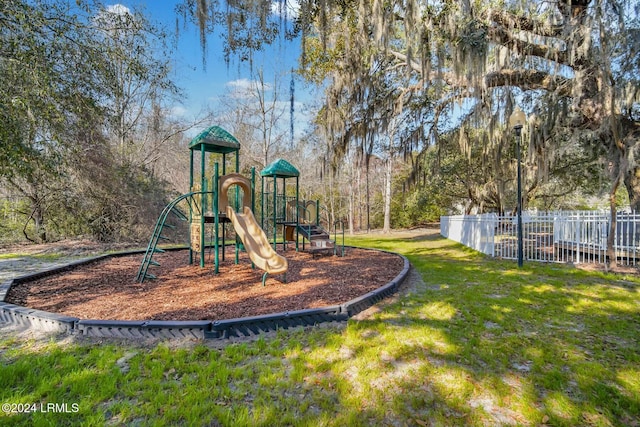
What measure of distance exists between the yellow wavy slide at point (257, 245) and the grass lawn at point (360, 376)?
2.00 meters

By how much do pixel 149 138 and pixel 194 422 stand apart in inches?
614

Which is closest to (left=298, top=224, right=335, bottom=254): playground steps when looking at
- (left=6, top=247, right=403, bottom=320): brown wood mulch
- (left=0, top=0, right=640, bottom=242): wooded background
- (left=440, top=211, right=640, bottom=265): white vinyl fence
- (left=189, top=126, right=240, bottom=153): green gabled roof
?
(left=6, top=247, right=403, bottom=320): brown wood mulch

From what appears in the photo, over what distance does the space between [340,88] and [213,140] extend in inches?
160

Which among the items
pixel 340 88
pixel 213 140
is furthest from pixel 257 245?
pixel 340 88

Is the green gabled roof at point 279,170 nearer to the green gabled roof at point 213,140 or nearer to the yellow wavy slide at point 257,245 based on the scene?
the green gabled roof at point 213,140

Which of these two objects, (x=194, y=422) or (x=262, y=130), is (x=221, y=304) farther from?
(x=262, y=130)

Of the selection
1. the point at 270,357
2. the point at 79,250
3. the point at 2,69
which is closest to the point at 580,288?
the point at 270,357

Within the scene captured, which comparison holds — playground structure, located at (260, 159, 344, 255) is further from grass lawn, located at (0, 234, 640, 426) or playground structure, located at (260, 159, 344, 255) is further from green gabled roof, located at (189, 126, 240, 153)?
grass lawn, located at (0, 234, 640, 426)

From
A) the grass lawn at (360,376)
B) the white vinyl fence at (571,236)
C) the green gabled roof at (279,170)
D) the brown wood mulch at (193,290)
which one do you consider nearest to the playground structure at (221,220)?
the brown wood mulch at (193,290)

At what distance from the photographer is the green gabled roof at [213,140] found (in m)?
6.26

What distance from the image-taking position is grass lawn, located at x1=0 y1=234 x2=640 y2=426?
1797 mm

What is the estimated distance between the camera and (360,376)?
2.21 m

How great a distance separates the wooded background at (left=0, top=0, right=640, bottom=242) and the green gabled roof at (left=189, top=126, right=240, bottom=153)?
58.2 inches

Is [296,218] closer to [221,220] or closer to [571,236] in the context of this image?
[221,220]
